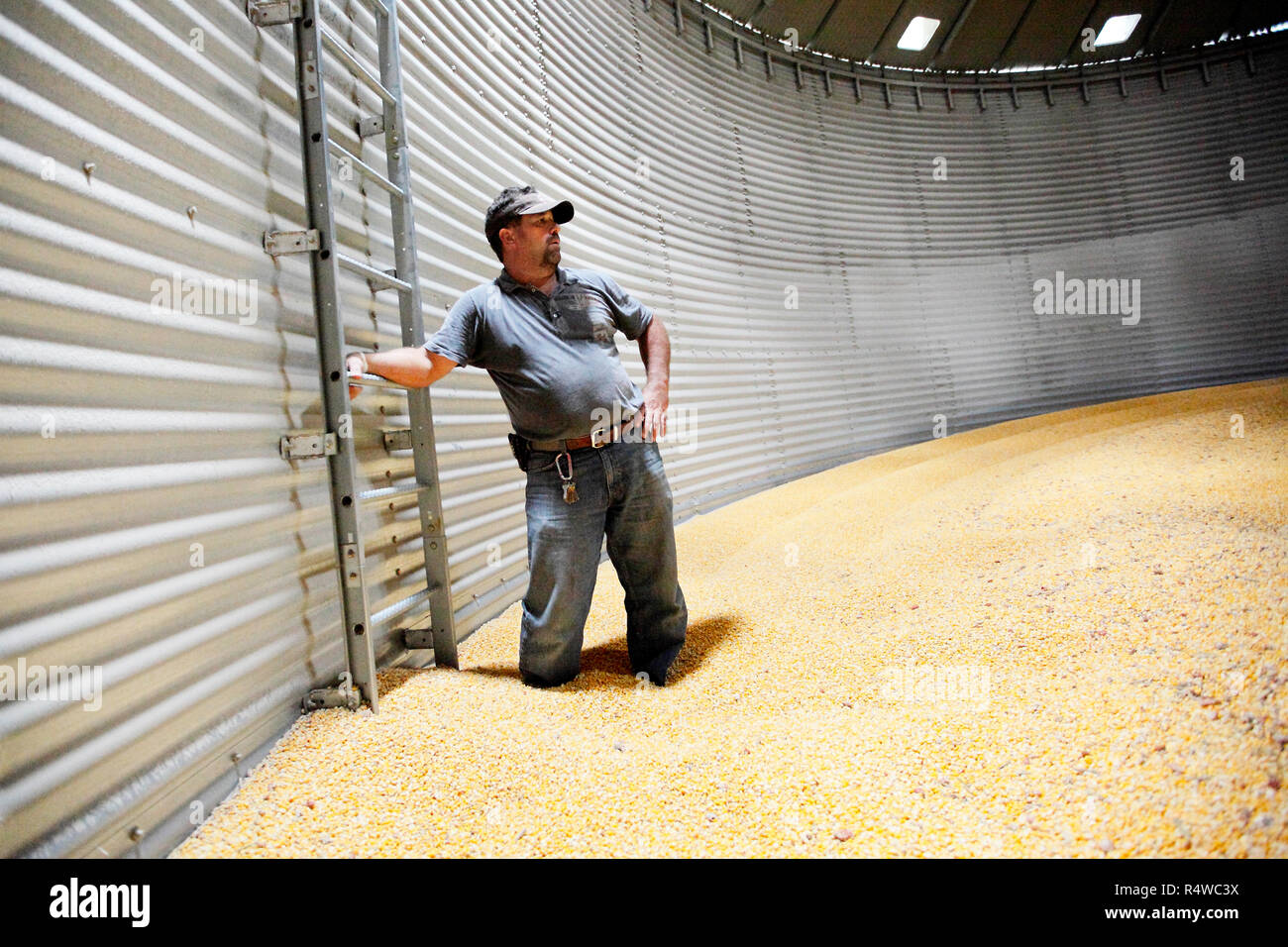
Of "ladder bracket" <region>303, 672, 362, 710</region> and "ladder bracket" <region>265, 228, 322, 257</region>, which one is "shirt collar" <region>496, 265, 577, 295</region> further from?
"ladder bracket" <region>303, 672, 362, 710</region>

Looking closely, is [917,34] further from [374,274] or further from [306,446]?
[306,446]

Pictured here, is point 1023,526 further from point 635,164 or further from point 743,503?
point 635,164

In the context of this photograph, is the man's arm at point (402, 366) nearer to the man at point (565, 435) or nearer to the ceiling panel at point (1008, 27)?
the man at point (565, 435)

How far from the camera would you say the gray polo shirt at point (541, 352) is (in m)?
2.54

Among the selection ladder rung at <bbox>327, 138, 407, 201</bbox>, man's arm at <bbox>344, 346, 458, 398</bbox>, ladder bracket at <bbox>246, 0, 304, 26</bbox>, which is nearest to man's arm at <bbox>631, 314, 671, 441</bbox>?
man's arm at <bbox>344, 346, 458, 398</bbox>

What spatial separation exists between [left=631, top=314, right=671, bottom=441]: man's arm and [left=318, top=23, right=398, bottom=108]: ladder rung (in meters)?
1.42

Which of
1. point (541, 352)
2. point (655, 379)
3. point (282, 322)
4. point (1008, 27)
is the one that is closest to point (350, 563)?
point (282, 322)

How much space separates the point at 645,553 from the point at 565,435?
565 millimetres

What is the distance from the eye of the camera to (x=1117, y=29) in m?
9.62

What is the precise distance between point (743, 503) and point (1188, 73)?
1021cm

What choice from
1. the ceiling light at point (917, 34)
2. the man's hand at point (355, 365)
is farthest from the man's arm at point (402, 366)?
the ceiling light at point (917, 34)

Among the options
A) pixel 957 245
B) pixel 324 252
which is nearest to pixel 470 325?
pixel 324 252

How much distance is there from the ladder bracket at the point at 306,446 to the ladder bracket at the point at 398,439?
1.81 ft

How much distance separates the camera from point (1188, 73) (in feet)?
32.9
